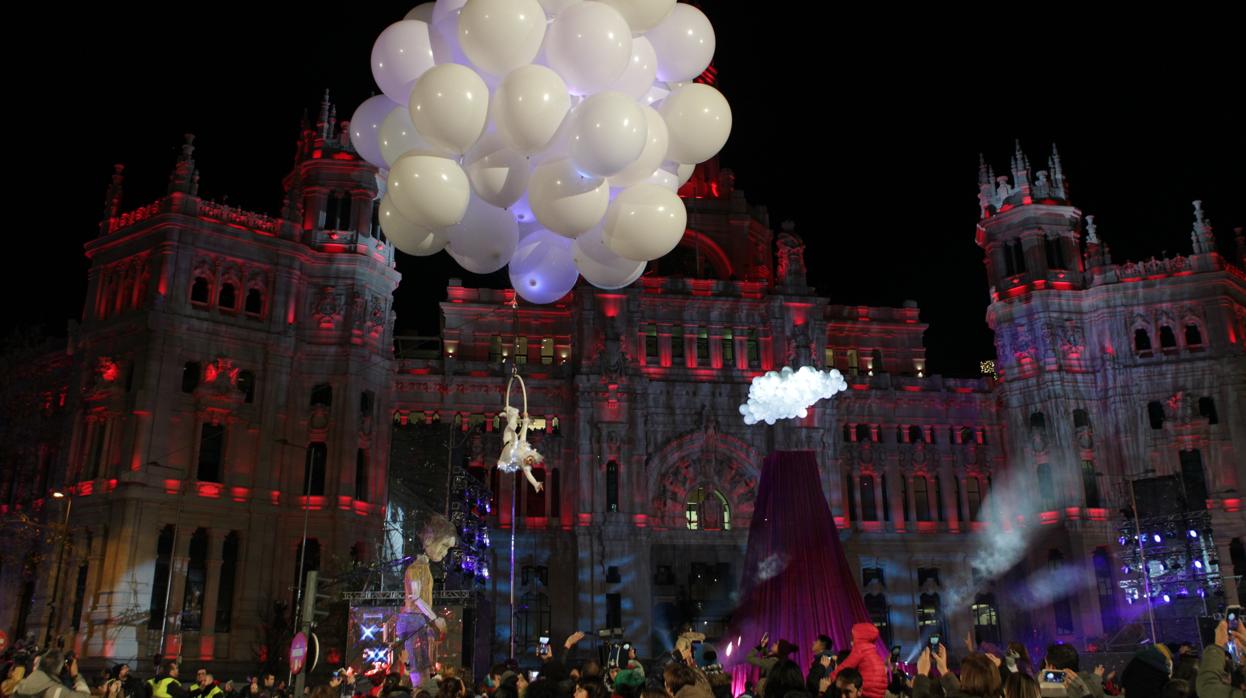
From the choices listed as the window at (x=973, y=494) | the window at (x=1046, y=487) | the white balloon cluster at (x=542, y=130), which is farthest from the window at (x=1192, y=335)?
the white balloon cluster at (x=542, y=130)

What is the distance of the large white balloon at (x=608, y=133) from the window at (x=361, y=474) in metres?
34.0

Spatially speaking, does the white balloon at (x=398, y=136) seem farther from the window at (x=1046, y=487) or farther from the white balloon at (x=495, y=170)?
the window at (x=1046, y=487)

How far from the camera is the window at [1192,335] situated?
156ft

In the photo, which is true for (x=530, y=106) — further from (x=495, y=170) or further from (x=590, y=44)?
(x=495, y=170)

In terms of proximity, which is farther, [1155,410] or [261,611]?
[1155,410]

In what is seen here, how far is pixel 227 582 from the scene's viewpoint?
39000 mm

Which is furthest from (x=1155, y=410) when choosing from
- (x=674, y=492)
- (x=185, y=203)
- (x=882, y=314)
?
(x=185, y=203)

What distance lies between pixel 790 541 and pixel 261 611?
885 inches

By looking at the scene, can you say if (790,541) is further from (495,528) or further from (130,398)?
(130,398)

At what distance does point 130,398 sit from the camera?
38.5 meters

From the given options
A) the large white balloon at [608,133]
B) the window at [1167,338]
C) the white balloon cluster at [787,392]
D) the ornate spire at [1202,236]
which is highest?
the ornate spire at [1202,236]

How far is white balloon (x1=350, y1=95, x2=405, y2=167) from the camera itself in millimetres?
12445

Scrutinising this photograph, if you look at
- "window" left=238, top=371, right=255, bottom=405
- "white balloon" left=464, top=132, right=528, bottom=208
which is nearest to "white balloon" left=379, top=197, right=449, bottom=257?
"white balloon" left=464, top=132, right=528, bottom=208

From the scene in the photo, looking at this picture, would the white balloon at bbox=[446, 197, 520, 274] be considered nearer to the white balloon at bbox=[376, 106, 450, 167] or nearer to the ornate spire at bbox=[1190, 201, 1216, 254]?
the white balloon at bbox=[376, 106, 450, 167]
